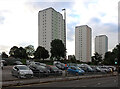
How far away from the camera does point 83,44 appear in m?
147

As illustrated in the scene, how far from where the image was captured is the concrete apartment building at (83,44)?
144 metres

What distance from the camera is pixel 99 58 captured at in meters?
88.8

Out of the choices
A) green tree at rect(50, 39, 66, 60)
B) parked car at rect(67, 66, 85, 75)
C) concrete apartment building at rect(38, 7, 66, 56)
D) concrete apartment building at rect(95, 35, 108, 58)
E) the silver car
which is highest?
concrete apartment building at rect(38, 7, 66, 56)

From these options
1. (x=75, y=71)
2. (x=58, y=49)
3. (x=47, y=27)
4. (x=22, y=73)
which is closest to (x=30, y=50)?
(x=47, y=27)

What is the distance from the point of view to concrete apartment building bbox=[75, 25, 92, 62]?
14388 centimetres

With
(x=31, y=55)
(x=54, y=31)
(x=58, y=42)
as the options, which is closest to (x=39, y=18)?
(x=54, y=31)

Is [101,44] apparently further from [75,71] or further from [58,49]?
[75,71]

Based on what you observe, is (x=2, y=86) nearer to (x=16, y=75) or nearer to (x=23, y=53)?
(x=16, y=75)

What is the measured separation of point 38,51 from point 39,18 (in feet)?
160

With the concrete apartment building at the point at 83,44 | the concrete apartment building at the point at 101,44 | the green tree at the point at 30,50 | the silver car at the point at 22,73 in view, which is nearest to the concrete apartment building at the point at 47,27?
the green tree at the point at 30,50

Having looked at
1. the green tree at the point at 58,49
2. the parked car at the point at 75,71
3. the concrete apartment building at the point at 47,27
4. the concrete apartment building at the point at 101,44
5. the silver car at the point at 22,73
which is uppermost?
the concrete apartment building at the point at 47,27

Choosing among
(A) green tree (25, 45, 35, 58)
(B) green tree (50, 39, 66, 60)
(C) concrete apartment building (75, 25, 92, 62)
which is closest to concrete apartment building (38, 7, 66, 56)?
(A) green tree (25, 45, 35, 58)

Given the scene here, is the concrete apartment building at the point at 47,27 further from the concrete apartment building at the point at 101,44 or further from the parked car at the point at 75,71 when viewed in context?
the parked car at the point at 75,71

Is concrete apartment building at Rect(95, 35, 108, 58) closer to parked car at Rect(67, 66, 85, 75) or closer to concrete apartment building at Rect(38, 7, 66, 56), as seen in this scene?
concrete apartment building at Rect(38, 7, 66, 56)
